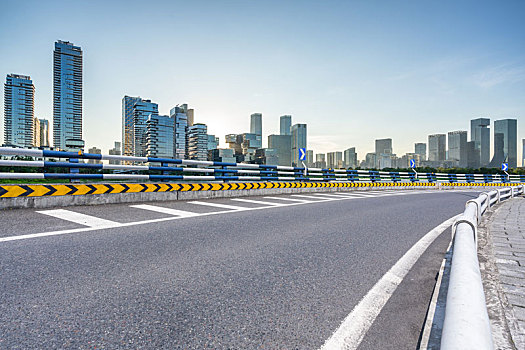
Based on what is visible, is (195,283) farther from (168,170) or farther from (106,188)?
(168,170)

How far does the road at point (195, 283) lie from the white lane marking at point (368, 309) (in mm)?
55

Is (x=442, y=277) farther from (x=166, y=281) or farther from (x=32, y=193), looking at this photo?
(x=32, y=193)

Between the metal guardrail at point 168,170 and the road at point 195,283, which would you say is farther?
the metal guardrail at point 168,170

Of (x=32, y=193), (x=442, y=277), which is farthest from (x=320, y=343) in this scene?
(x=32, y=193)

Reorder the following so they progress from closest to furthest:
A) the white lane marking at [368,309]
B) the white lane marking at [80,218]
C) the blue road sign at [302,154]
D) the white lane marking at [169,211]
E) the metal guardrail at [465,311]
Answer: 1. the metal guardrail at [465,311]
2. the white lane marking at [368,309]
3. the white lane marking at [80,218]
4. the white lane marking at [169,211]
5. the blue road sign at [302,154]

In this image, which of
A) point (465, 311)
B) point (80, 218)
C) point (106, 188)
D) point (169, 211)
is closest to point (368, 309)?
point (465, 311)

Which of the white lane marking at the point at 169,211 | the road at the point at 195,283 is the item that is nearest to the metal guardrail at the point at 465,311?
the road at the point at 195,283

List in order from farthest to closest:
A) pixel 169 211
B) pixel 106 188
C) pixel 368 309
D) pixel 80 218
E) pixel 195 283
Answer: pixel 106 188
pixel 169 211
pixel 80 218
pixel 195 283
pixel 368 309

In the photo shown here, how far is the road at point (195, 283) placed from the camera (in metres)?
2.25

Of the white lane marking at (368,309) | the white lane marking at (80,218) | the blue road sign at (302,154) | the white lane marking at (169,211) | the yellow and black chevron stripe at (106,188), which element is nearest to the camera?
the white lane marking at (368,309)

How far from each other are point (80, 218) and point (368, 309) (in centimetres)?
571

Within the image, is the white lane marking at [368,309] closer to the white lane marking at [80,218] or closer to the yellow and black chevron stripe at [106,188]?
the white lane marking at [80,218]

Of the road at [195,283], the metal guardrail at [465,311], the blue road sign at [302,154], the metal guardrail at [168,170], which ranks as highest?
the blue road sign at [302,154]

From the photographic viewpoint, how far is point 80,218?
631 centimetres
